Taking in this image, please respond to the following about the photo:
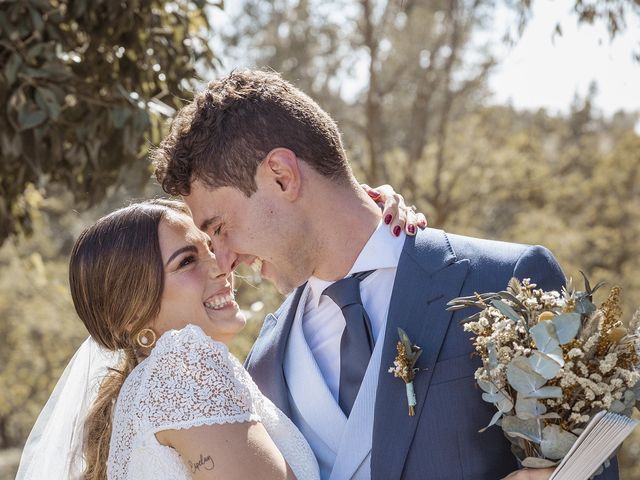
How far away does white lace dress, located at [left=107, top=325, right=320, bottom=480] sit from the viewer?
2418 mm

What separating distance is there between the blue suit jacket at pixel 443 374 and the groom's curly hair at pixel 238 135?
0.47 meters

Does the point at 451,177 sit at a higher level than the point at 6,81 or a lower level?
lower

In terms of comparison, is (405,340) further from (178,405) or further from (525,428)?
(178,405)

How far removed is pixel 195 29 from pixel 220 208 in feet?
6.53

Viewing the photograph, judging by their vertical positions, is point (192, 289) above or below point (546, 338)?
below

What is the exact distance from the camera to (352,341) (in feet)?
8.73

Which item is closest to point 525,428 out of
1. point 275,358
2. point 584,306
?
point 584,306

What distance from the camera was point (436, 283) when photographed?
258 cm

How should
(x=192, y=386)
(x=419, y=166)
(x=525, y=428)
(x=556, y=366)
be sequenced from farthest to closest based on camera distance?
(x=419, y=166), (x=192, y=386), (x=525, y=428), (x=556, y=366)

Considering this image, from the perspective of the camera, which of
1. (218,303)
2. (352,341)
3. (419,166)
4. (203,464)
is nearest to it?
(203,464)

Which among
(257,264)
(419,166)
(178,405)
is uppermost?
(257,264)

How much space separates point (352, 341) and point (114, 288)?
786mm

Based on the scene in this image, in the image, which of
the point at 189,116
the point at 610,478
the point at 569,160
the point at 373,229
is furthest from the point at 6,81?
the point at 569,160

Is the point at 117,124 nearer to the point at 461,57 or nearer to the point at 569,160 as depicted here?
the point at 461,57
